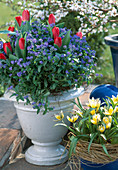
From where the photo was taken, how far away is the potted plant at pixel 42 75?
69.8 inches

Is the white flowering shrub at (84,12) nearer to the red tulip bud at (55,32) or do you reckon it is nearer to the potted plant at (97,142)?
the red tulip bud at (55,32)

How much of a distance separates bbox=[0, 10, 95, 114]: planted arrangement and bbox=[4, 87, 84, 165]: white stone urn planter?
0.07 meters

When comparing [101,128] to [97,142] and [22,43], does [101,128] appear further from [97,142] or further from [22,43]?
[22,43]

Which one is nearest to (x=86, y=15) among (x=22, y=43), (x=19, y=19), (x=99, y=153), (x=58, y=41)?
(x=19, y=19)

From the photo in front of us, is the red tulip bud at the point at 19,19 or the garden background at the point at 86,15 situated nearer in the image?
the red tulip bud at the point at 19,19

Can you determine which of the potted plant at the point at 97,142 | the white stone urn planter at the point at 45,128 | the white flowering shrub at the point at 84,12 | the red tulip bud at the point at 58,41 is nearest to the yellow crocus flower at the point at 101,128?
the potted plant at the point at 97,142

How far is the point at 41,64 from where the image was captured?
1.74 meters

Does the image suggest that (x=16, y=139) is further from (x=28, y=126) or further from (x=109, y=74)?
(x=109, y=74)

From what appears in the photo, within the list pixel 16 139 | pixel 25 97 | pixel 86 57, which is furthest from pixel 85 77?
pixel 16 139

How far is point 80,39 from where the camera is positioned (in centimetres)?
207

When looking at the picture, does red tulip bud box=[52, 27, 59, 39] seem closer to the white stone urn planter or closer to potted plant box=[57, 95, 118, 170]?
the white stone urn planter

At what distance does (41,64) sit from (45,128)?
534 mm

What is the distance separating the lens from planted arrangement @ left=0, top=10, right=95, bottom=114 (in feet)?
5.76

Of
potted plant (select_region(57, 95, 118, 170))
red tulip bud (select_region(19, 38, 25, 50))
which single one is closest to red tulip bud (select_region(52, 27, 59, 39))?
red tulip bud (select_region(19, 38, 25, 50))
